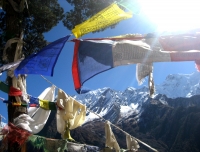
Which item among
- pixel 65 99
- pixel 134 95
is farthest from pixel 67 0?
pixel 134 95

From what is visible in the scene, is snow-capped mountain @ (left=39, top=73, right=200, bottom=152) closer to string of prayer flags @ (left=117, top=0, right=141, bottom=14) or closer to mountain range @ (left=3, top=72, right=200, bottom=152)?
mountain range @ (left=3, top=72, right=200, bottom=152)

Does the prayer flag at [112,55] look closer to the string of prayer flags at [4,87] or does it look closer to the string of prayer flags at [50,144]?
the string of prayer flags at [4,87]

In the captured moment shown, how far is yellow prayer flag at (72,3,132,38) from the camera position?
4473mm

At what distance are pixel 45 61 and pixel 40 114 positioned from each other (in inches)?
94.5

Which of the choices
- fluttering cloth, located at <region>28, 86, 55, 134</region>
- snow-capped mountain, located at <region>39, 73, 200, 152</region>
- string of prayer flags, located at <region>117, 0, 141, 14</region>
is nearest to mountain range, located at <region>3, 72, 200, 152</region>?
snow-capped mountain, located at <region>39, 73, 200, 152</region>

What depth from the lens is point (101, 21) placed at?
177 inches

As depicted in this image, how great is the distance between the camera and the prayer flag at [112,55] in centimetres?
373

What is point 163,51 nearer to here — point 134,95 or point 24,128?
point 24,128

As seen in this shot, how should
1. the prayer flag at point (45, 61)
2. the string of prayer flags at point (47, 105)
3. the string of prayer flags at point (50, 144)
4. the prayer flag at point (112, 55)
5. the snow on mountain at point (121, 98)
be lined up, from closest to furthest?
the prayer flag at point (112, 55) < the prayer flag at point (45, 61) < the string of prayer flags at point (47, 105) < the string of prayer flags at point (50, 144) < the snow on mountain at point (121, 98)

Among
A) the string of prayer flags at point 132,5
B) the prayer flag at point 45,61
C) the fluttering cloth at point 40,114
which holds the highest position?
the string of prayer flags at point 132,5

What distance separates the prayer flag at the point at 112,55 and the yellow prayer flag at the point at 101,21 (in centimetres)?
23

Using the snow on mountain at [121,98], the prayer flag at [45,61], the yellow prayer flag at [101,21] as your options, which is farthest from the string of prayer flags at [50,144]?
the snow on mountain at [121,98]

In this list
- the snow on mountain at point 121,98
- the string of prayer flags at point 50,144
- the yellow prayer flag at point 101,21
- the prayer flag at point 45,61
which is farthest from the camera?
the snow on mountain at point 121,98

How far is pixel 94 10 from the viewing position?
27.8 feet
